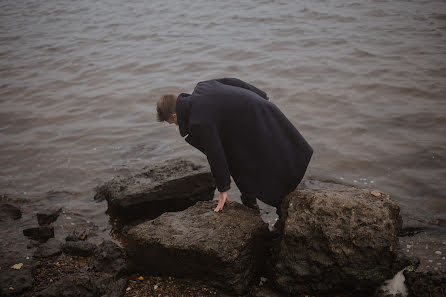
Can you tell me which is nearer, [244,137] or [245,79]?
[244,137]

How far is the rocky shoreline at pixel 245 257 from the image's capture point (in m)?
3.70

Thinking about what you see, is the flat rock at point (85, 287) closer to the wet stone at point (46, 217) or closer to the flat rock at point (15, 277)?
the flat rock at point (15, 277)

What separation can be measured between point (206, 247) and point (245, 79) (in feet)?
25.5

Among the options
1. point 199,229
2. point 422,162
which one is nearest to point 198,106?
point 199,229

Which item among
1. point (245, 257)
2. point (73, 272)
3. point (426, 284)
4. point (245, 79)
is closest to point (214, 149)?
point (245, 257)

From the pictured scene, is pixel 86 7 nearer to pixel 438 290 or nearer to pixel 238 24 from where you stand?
pixel 238 24

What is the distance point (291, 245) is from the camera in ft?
12.8

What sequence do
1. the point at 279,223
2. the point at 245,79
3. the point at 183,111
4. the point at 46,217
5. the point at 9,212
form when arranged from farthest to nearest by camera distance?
the point at 245,79 < the point at 9,212 < the point at 46,217 < the point at 279,223 < the point at 183,111

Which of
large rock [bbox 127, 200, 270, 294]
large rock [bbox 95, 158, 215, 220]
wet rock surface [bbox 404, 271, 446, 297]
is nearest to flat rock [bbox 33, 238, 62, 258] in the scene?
large rock [bbox 95, 158, 215, 220]

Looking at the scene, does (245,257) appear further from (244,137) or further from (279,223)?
(244,137)

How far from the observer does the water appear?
701cm

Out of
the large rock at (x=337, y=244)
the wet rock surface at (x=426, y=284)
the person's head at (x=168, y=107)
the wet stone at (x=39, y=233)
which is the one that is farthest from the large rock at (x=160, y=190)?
the wet rock surface at (x=426, y=284)

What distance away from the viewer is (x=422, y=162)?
266 inches

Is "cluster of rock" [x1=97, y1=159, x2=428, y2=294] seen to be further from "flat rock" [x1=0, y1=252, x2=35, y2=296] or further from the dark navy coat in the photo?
"flat rock" [x1=0, y1=252, x2=35, y2=296]
